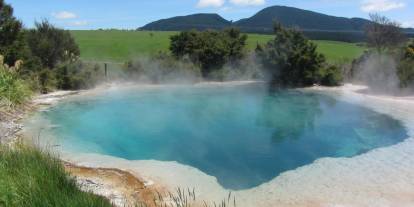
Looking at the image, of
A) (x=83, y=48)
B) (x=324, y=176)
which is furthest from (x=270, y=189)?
(x=83, y=48)

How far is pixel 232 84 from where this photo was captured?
27922 millimetres

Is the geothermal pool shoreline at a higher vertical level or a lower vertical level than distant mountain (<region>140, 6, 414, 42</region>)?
lower

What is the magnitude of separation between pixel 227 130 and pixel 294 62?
459 inches

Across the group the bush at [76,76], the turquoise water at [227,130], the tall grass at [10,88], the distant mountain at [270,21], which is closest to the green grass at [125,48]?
the bush at [76,76]

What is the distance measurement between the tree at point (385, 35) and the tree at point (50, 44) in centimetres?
1921

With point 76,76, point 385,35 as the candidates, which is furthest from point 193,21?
point 76,76

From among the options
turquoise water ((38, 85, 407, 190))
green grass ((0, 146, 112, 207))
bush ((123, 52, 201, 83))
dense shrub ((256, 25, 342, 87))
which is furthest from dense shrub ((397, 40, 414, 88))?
green grass ((0, 146, 112, 207))

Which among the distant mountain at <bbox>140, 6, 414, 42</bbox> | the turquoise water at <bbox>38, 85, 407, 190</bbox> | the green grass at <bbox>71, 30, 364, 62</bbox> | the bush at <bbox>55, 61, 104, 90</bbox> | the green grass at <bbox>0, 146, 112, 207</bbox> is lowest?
the turquoise water at <bbox>38, 85, 407, 190</bbox>

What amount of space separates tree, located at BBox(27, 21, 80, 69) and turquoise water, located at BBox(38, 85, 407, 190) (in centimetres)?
583

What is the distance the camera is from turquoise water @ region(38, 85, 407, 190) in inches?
491

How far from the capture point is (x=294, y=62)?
86.6 ft

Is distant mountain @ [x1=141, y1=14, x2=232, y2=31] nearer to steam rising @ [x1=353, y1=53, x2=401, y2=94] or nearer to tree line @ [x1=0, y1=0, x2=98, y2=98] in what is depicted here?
tree line @ [x1=0, y1=0, x2=98, y2=98]

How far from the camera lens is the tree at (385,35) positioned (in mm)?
30656

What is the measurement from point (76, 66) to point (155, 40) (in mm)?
23242
